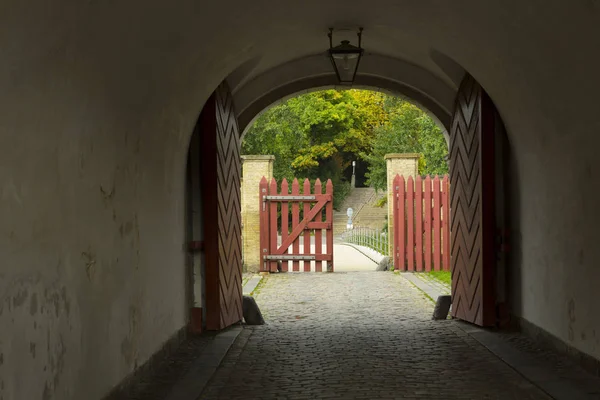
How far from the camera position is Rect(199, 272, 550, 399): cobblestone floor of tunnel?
5266 millimetres

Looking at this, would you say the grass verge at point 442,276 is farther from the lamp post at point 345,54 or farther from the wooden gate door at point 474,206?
the lamp post at point 345,54

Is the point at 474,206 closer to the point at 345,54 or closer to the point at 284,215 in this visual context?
the point at 345,54

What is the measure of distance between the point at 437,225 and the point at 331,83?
20.6 ft

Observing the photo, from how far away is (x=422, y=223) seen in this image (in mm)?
15367

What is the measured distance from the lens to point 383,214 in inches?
1700

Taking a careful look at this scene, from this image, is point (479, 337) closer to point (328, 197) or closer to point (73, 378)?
point (73, 378)

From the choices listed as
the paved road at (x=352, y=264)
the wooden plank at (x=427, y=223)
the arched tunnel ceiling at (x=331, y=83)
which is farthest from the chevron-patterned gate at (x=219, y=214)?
the paved road at (x=352, y=264)

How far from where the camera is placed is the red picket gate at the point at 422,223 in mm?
15266

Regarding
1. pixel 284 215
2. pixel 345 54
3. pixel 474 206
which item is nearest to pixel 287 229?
pixel 284 215

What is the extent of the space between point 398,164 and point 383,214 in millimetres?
26829

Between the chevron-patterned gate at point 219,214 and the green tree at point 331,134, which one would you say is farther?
the green tree at point 331,134

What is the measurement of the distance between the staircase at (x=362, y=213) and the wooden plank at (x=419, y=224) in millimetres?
24528

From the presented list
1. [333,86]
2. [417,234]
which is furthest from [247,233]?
[333,86]

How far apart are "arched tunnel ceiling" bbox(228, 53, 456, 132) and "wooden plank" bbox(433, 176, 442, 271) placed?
5.45 m
